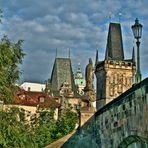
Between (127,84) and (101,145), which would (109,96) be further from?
(101,145)

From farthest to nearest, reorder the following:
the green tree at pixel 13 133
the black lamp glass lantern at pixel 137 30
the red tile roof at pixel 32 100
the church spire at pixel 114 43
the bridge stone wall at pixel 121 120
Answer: the church spire at pixel 114 43, the red tile roof at pixel 32 100, the green tree at pixel 13 133, the black lamp glass lantern at pixel 137 30, the bridge stone wall at pixel 121 120

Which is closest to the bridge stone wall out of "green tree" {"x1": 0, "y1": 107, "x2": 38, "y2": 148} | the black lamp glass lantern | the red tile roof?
the black lamp glass lantern

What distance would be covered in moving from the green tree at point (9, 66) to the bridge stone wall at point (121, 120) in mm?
3010

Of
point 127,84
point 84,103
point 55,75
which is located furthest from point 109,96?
point 84,103

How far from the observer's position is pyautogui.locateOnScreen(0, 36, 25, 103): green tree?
13758mm

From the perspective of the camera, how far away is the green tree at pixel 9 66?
45.1ft

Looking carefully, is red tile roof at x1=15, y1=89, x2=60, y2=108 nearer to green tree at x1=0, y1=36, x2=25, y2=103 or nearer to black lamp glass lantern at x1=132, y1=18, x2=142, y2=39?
green tree at x1=0, y1=36, x2=25, y2=103

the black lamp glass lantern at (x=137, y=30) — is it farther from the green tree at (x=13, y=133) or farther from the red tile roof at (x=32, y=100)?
the red tile roof at (x=32, y=100)

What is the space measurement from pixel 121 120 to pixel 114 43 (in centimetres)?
11246

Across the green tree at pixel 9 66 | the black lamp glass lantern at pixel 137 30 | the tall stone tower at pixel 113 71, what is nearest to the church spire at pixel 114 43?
the tall stone tower at pixel 113 71

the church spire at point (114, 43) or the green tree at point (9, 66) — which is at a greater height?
the church spire at point (114, 43)

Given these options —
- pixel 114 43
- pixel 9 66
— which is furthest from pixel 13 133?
pixel 114 43

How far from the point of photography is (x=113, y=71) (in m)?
119

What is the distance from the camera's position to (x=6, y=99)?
13922 mm
